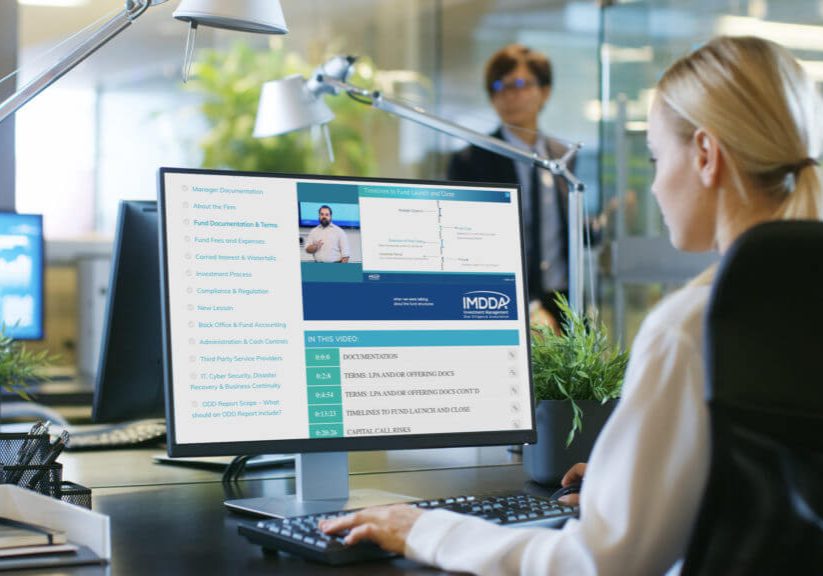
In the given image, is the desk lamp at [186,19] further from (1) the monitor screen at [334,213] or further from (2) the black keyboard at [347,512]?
(2) the black keyboard at [347,512]

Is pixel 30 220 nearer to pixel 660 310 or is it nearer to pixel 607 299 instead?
pixel 660 310

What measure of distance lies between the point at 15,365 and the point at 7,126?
1092 mm

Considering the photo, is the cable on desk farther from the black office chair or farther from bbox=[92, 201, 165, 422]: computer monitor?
the black office chair

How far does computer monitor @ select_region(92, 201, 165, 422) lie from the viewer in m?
1.78

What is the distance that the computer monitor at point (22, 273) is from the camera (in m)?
2.44

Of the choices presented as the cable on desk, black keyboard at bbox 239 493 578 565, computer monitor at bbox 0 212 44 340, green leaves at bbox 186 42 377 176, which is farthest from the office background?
black keyboard at bbox 239 493 578 565

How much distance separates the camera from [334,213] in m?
1.46

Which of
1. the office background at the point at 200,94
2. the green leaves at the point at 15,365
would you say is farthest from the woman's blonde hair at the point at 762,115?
the office background at the point at 200,94

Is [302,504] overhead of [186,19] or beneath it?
beneath

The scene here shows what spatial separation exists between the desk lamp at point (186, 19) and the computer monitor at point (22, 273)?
75 centimetres

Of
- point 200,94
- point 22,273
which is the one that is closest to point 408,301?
point 22,273

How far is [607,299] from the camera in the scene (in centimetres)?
530

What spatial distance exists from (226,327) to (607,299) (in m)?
4.09
